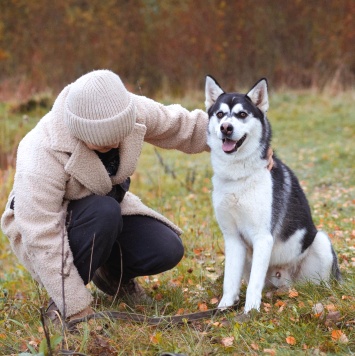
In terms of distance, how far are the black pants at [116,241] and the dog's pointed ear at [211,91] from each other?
0.80 metres

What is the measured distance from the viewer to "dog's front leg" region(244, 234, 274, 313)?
3.30m

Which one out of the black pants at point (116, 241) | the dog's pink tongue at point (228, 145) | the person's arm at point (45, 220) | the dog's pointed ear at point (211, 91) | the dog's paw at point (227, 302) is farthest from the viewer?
the dog's pointed ear at point (211, 91)

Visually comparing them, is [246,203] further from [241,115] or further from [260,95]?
[260,95]

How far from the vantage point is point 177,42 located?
49.4 ft

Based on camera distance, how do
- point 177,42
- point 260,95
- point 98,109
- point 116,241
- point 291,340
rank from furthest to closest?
point 177,42 → point 116,241 → point 260,95 → point 98,109 → point 291,340

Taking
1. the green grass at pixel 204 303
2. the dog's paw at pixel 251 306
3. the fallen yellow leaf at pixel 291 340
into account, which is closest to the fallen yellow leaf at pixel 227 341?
the green grass at pixel 204 303

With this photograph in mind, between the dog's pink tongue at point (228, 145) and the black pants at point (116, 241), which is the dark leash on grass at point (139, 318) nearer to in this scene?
the black pants at point (116, 241)

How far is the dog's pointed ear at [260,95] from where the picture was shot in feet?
11.1

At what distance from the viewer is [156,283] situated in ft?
13.3

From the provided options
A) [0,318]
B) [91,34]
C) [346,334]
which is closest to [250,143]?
[346,334]

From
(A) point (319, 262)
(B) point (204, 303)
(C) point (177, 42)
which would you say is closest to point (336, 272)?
(A) point (319, 262)

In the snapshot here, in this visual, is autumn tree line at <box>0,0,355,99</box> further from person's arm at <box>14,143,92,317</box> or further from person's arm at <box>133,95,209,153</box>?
person's arm at <box>14,143,92,317</box>

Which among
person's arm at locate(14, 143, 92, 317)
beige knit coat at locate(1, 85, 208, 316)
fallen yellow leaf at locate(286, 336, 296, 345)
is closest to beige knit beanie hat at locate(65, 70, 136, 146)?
beige knit coat at locate(1, 85, 208, 316)

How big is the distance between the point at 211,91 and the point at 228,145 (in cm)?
43
